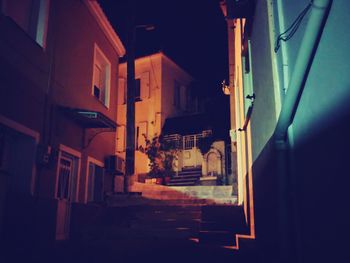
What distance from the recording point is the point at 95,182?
1334cm

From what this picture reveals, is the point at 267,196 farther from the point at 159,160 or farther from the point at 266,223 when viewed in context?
Answer: the point at 159,160

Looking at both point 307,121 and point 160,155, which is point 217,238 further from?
point 160,155

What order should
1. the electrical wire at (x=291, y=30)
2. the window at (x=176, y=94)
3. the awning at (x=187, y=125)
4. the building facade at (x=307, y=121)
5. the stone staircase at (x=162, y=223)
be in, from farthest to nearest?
the window at (x=176, y=94)
the awning at (x=187, y=125)
the stone staircase at (x=162, y=223)
the electrical wire at (x=291, y=30)
the building facade at (x=307, y=121)

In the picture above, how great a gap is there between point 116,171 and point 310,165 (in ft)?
38.7

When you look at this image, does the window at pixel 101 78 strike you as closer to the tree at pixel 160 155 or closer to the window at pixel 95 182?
the window at pixel 95 182

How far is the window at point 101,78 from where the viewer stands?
14086 millimetres

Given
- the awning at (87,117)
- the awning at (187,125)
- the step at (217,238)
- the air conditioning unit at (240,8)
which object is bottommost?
the step at (217,238)

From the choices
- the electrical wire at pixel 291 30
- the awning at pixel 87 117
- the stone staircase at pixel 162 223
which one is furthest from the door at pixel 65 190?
the electrical wire at pixel 291 30

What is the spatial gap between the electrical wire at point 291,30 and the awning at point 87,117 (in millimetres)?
7821

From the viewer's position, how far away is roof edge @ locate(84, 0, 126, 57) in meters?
12.8

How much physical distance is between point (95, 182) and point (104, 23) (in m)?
6.15

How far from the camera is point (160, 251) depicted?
6.75m

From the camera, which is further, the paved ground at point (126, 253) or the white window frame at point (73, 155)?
the white window frame at point (73, 155)

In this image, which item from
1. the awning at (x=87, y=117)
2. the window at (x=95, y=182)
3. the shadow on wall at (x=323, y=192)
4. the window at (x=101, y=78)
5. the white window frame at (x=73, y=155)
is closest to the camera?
the shadow on wall at (x=323, y=192)
